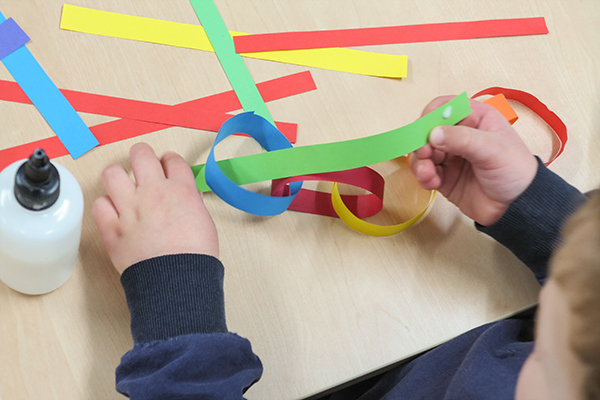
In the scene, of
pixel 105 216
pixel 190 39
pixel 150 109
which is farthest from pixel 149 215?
pixel 190 39

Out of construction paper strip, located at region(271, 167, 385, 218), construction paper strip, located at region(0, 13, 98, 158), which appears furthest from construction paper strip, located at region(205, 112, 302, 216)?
construction paper strip, located at region(0, 13, 98, 158)

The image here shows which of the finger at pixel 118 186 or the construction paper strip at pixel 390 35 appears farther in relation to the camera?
the construction paper strip at pixel 390 35

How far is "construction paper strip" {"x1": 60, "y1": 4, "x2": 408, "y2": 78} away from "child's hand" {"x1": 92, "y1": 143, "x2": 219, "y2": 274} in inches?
6.8

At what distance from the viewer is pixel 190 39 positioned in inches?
25.4

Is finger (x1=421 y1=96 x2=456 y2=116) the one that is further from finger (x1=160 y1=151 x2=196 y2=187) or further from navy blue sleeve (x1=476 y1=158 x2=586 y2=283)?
finger (x1=160 y1=151 x2=196 y2=187)

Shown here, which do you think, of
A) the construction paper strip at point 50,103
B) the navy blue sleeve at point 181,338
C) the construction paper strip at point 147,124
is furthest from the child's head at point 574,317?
the construction paper strip at point 50,103

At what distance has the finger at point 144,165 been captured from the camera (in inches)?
21.8

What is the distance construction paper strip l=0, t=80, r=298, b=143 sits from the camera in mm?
→ 583

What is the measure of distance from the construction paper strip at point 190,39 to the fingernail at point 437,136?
0.44 ft

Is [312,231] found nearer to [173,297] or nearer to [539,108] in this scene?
[173,297]

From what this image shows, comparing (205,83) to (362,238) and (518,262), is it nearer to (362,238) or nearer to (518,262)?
(362,238)

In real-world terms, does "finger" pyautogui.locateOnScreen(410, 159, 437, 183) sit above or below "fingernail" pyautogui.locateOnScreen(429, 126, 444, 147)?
below

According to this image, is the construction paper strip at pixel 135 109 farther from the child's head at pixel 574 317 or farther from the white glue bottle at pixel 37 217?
the child's head at pixel 574 317

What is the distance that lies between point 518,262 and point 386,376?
260 mm
